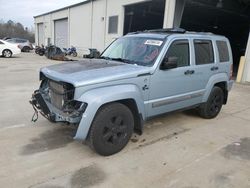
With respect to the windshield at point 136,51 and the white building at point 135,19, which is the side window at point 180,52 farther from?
the white building at point 135,19

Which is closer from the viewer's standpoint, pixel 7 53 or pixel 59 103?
pixel 59 103

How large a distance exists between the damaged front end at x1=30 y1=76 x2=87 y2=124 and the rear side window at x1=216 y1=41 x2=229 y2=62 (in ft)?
12.6

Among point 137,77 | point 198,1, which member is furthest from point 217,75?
point 198,1

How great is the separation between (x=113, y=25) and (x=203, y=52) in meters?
15.6

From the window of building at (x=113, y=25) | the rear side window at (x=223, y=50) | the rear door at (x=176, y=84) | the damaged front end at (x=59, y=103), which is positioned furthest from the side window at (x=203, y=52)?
the window of building at (x=113, y=25)

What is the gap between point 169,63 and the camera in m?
4.50

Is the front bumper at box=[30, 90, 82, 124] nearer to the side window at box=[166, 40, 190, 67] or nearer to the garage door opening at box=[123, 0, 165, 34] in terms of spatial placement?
the side window at box=[166, 40, 190, 67]

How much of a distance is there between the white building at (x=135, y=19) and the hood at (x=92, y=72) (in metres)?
9.79

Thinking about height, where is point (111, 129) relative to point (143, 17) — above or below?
below

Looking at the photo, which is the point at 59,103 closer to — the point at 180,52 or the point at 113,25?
the point at 180,52

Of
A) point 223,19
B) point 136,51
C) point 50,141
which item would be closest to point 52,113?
point 50,141

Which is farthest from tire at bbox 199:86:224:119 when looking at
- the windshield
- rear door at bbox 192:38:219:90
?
the windshield

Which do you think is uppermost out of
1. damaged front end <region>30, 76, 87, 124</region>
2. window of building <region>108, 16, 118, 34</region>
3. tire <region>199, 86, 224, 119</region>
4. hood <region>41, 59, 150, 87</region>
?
window of building <region>108, 16, 118, 34</region>

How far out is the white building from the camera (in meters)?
17.0
